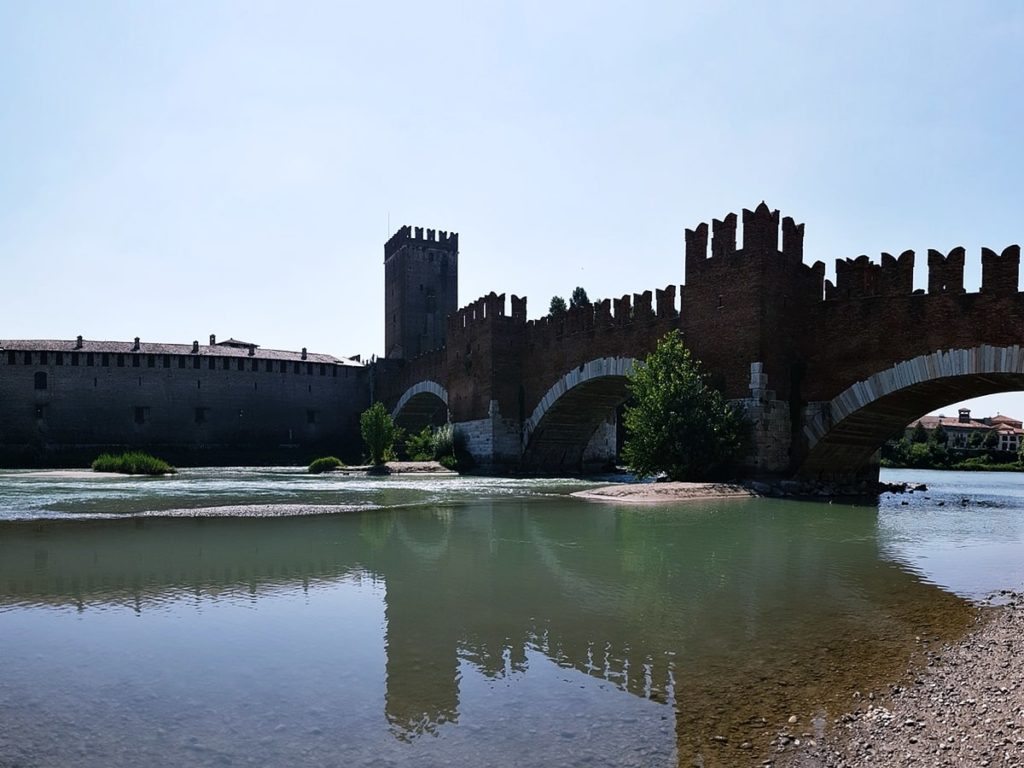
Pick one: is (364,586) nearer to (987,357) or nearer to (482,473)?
(987,357)

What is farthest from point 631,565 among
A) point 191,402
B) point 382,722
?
point 191,402

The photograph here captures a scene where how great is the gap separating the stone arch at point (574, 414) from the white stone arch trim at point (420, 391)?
326 inches

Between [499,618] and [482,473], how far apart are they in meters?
27.3

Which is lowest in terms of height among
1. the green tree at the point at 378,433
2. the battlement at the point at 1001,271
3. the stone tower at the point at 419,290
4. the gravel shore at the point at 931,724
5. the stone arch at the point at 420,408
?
the gravel shore at the point at 931,724

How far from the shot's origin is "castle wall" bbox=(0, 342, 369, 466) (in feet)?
149

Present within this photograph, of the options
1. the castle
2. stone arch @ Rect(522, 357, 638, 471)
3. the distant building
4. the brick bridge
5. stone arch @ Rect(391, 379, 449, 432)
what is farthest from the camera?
the distant building

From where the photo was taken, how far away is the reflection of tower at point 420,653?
4406 mm

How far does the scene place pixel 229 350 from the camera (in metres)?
→ 52.5

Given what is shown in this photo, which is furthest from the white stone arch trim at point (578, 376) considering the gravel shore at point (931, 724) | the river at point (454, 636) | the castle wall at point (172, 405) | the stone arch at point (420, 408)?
the gravel shore at point (931, 724)

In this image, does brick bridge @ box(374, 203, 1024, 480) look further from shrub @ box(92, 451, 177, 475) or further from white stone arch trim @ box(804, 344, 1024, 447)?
shrub @ box(92, 451, 177, 475)

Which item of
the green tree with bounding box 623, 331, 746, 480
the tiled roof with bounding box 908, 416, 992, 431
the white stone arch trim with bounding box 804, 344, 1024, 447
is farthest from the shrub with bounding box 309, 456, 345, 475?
the tiled roof with bounding box 908, 416, 992, 431

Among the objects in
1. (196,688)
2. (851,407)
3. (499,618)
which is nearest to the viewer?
(196,688)

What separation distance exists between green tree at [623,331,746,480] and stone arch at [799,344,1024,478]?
213 centimetres

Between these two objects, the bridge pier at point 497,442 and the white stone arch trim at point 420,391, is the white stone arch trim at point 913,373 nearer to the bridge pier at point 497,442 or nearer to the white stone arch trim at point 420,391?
the bridge pier at point 497,442
